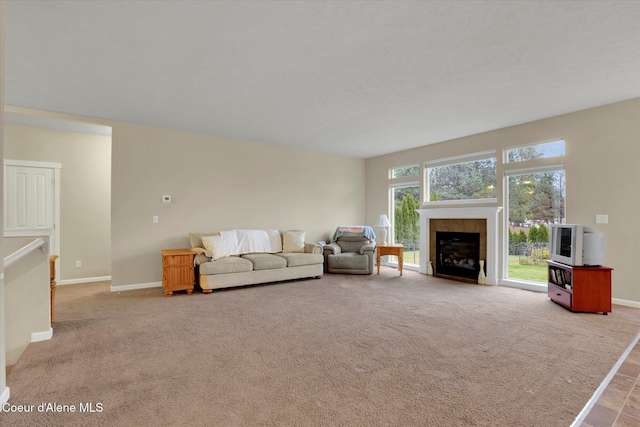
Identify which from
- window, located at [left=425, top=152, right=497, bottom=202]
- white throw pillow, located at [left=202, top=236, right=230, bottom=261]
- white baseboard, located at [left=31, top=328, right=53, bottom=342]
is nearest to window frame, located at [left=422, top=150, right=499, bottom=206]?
window, located at [left=425, top=152, right=497, bottom=202]

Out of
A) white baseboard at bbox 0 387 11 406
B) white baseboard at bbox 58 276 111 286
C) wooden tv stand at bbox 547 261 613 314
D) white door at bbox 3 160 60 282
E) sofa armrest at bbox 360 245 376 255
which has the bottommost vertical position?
white baseboard at bbox 58 276 111 286

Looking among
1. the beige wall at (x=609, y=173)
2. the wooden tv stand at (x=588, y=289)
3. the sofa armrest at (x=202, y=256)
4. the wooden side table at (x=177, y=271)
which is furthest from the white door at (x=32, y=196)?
the beige wall at (x=609, y=173)

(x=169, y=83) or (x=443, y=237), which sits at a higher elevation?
(x=169, y=83)

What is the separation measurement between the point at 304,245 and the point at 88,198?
407 cm

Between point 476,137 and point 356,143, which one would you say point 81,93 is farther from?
point 476,137

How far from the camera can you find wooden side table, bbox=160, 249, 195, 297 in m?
4.61

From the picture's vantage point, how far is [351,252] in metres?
6.78

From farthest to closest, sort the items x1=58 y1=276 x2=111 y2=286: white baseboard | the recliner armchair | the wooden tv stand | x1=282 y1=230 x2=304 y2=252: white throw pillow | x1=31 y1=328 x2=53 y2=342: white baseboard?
the recliner armchair, x1=282 y1=230 x2=304 y2=252: white throw pillow, x1=58 y1=276 x2=111 y2=286: white baseboard, the wooden tv stand, x1=31 y1=328 x2=53 y2=342: white baseboard

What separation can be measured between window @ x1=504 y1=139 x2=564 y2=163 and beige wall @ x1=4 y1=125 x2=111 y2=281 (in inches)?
287

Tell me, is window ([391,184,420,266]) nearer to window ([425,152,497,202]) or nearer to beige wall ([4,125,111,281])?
window ([425,152,497,202])

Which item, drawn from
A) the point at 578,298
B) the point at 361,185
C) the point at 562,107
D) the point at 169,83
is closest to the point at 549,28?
the point at 562,107

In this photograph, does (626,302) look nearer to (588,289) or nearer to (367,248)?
(588,289)

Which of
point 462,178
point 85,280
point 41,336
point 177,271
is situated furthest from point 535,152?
point 85,280

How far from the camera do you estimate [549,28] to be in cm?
247
